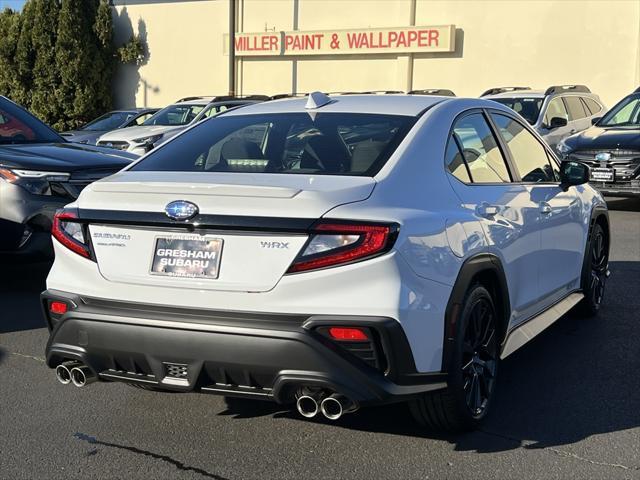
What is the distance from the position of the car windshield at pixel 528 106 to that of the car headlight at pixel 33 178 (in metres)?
10.5

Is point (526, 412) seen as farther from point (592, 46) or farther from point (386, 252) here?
point (592, 46)

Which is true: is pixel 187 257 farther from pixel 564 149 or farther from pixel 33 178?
pixel 564 149

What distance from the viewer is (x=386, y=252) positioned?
133 inches

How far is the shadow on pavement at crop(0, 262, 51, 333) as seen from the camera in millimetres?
6137

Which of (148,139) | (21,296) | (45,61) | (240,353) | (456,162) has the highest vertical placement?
(45,61)

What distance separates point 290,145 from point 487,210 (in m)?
1.01

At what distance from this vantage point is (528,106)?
51.8ft

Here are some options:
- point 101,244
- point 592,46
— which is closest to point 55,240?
→ point 101,244

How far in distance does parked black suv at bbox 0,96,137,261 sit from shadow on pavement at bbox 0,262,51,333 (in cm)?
41

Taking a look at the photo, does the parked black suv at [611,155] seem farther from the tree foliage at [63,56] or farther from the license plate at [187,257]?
the tree foliage at [63,56]

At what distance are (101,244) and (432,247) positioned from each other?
4.64ft

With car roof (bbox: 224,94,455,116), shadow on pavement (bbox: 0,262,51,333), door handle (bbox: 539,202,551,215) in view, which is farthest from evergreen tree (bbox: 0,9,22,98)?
door handle (bbox: 539,202,551,215)

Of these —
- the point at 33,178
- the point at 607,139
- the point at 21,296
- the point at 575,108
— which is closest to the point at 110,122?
the point at 575,108

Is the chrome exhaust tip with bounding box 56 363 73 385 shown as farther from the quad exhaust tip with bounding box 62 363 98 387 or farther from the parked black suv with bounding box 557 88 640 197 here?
the parked black suv with bounding box 557 88 640 197
